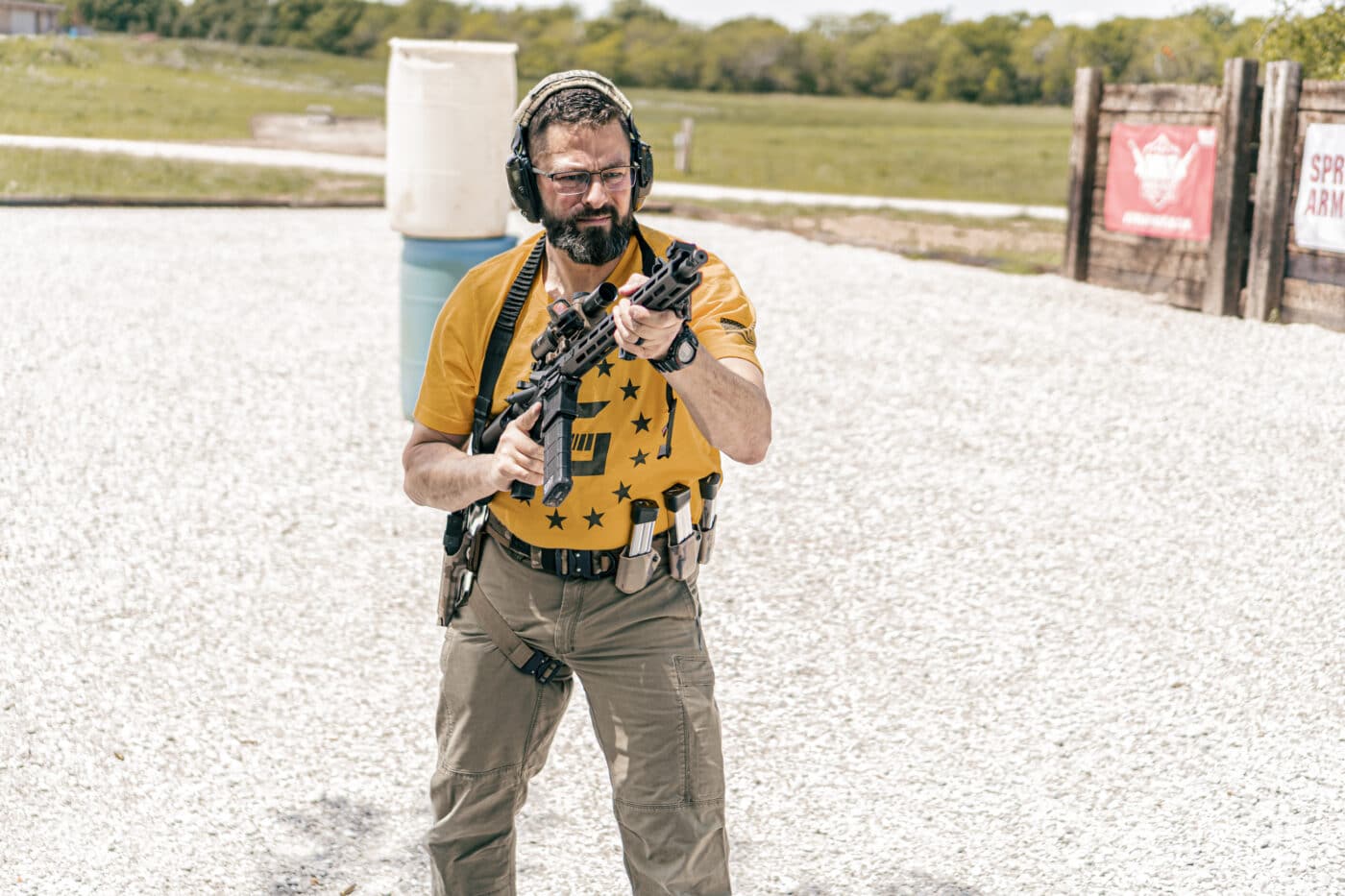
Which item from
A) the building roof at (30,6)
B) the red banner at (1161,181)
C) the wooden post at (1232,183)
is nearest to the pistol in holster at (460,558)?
the wooden post at (1232,183)

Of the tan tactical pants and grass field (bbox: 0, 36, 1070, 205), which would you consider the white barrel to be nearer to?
the tan tactical pants

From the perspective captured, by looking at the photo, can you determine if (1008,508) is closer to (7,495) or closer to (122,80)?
(7,495)

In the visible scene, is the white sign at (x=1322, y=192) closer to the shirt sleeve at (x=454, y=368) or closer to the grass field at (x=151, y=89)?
the shirt sleeve at (x=454, y=368)

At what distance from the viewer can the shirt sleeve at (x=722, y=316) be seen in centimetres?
310

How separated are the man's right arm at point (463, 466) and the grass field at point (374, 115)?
21.7 metres

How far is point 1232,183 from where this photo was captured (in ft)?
44.0

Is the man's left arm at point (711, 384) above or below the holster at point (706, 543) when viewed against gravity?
above

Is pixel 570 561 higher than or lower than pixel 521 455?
lower

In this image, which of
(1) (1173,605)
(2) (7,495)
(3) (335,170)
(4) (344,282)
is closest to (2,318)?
(4) (344,282)

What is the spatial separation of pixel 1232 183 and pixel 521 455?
12092 mm

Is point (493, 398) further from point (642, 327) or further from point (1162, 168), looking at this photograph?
point (1162, 168)

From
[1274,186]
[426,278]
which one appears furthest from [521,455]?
[1274,186]

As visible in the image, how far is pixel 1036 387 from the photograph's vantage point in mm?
10734

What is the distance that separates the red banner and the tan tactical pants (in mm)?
12072
